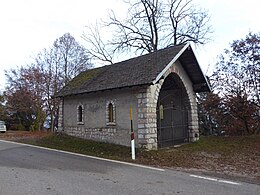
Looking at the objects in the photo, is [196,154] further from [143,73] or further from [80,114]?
[80,114]

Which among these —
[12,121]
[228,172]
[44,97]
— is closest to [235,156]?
[228,172]

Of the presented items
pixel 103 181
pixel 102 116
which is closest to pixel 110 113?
pixel 102 116

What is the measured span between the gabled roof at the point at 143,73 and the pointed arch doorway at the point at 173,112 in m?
1.04

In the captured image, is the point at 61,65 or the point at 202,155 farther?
the point at 61,65

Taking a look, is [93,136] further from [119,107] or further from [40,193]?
[40,193]

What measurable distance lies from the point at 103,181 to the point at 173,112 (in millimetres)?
9636

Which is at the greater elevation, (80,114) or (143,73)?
(143,73)

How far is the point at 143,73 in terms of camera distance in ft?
39.4

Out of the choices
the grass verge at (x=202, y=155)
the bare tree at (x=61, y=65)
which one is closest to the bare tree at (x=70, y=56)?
the bare tree at (x=61, y=65)

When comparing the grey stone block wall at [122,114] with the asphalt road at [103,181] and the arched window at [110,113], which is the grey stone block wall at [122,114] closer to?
the arched window at [110,113]

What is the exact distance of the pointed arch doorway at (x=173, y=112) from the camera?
1437cm

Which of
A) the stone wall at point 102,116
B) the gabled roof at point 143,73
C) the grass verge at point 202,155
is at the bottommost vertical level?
the grass verge at point 202,155

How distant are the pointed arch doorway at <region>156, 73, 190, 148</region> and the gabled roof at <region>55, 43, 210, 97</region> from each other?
104 centimetres

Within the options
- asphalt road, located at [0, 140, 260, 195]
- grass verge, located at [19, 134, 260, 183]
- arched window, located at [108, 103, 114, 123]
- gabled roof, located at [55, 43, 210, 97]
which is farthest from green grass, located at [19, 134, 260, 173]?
gabled roof, located at [55, 43, 210, 97]
